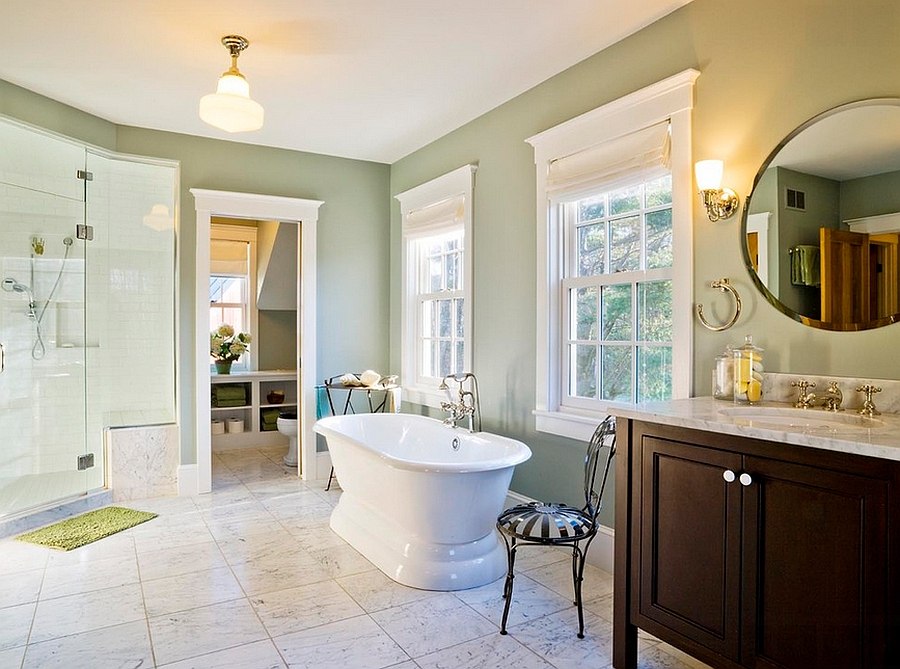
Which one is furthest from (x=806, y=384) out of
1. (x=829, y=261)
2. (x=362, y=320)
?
(x=362, y=320)

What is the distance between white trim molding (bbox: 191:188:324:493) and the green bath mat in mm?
622

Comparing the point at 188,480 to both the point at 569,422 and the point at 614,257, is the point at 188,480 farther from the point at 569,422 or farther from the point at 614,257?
the point at 614,257

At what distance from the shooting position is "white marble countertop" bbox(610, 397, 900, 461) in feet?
4.91

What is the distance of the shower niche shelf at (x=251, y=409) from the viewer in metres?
6.09

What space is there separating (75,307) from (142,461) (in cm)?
119

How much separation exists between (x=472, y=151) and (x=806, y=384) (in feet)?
8.79

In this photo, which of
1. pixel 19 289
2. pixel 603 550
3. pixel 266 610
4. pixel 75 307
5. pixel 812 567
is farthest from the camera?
pixel 75 307

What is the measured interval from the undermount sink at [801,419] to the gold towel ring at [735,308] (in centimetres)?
43

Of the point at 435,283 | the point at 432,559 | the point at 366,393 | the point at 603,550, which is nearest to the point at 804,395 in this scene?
the point at 603,550

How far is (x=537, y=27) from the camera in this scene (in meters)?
2.84

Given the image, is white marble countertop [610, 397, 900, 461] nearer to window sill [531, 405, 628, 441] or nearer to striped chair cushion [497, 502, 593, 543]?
striped chair cushion [497, 502, 593, 543]

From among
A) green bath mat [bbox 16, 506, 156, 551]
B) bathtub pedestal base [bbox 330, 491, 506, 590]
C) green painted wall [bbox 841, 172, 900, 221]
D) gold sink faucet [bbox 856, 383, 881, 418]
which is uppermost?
green painted wall [bbox 841, 172, 900, 221]

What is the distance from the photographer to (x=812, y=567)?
159 cm

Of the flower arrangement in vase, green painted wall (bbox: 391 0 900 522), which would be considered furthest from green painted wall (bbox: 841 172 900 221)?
the flower arrangement in vase
